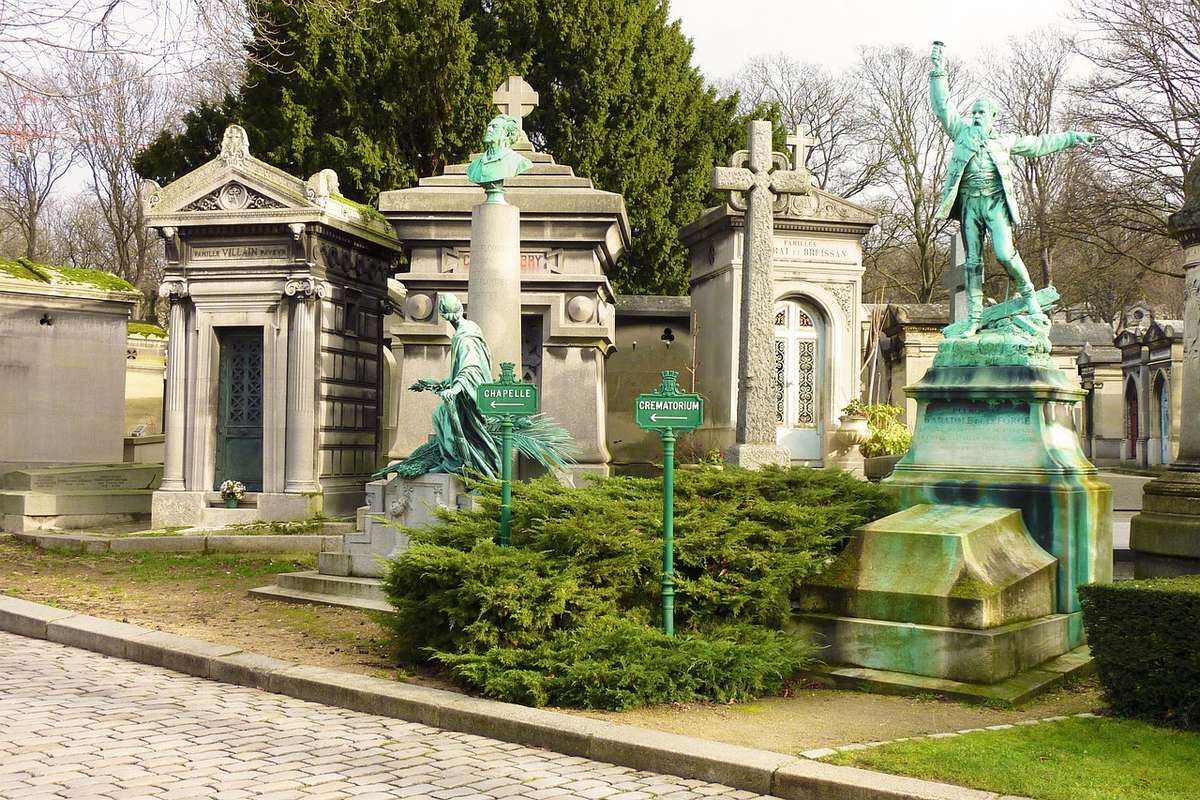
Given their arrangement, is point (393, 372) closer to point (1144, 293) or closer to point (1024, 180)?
point (1024, 180)

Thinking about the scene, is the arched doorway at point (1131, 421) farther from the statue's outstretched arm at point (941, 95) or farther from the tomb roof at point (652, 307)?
the statue's outstretched arm at point (941, 95)

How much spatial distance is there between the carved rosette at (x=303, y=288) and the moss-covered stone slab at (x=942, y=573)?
29.1 ft

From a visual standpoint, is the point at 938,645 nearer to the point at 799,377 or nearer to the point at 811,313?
the point at 799,377

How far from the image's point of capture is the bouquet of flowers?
538 inches

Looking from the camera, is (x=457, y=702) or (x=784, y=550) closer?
(x=457, y=702)

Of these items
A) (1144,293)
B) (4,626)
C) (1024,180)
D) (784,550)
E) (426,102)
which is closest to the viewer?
(784,550)

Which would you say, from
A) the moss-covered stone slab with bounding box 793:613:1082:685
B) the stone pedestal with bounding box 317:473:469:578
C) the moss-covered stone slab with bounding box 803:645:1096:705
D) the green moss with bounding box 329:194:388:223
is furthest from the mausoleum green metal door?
the moss-covered stone slab with bounding box 803:645:1096:705

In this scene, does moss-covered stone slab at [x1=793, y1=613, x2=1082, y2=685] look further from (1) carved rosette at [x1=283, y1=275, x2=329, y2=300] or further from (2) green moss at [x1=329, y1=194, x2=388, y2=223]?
(2) green moss at [x1=329, y1=194, x2=388, y2=223]

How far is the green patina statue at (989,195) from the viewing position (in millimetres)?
7984

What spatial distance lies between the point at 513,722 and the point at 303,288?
9278 mm

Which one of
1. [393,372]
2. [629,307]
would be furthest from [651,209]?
[393,372]

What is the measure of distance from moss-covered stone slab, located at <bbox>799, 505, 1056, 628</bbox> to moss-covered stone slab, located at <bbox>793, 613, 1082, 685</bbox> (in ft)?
0.25

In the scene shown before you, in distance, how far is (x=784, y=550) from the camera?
22.6 feet

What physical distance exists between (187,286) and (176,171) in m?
9.58
